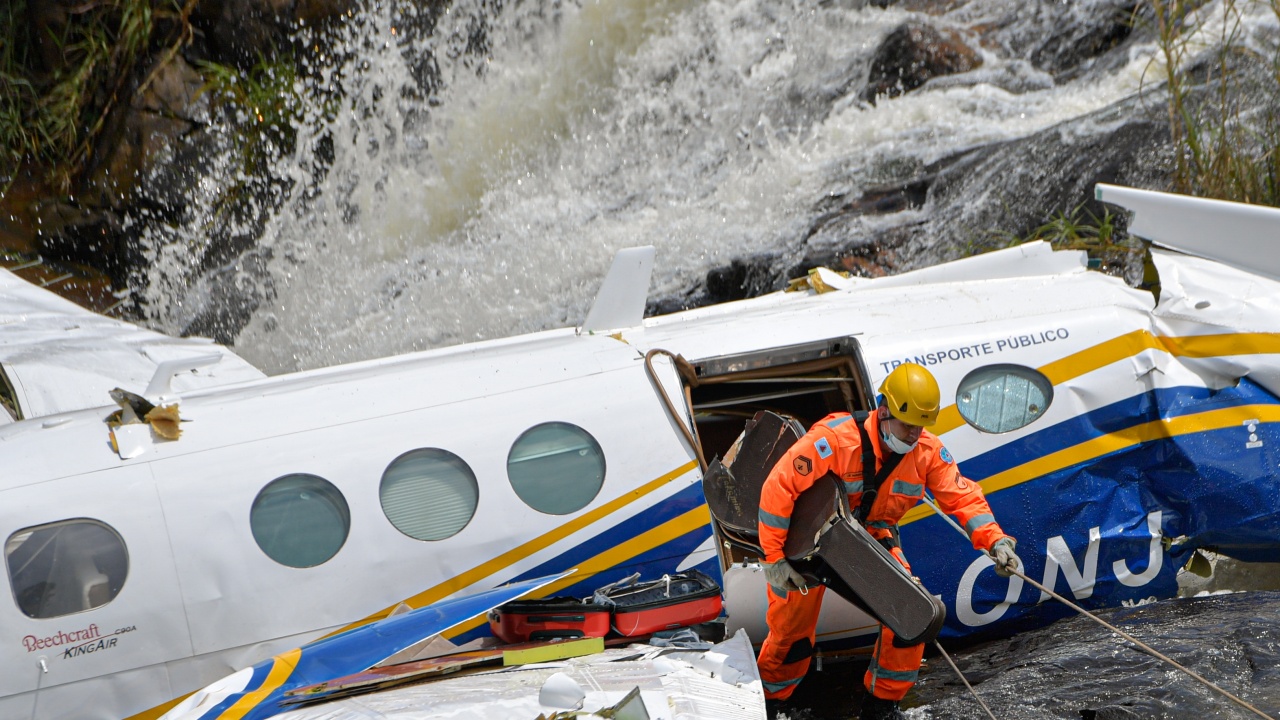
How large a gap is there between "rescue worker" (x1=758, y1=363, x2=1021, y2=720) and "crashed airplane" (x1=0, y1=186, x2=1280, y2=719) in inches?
13.9

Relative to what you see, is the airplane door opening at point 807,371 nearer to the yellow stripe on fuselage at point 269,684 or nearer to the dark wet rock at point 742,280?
the yellow stripe on fuselage at point 269,684

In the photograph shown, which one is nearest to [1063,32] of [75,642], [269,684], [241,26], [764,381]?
[764,381]

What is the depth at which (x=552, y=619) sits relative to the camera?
527cm

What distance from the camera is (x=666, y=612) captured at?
527 centimetres

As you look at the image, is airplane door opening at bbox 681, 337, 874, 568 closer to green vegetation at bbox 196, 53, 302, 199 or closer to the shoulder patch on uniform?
the shoulder patch on uniform

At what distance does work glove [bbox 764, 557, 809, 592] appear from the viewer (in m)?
5.04

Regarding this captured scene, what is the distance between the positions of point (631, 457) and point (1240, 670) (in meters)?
3.19

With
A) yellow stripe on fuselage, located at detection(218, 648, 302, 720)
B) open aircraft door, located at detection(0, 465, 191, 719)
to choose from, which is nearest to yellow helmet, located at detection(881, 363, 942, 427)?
yellow stripe on fuselage, located at detection(218, 648, 302, 720)

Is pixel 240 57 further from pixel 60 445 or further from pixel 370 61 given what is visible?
pixel 60 445

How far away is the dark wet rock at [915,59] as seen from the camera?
13.6m

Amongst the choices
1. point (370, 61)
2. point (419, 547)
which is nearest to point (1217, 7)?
point (370, 61)

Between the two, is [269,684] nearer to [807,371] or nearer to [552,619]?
[552,619]

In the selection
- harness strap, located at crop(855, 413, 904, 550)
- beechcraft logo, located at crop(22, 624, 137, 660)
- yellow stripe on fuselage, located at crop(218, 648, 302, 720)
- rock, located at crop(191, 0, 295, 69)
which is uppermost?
rock, located at crop(191, 0, 295, 69)

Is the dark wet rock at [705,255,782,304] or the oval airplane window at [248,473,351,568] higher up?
the dark wet rock at [705,255,782,304]
